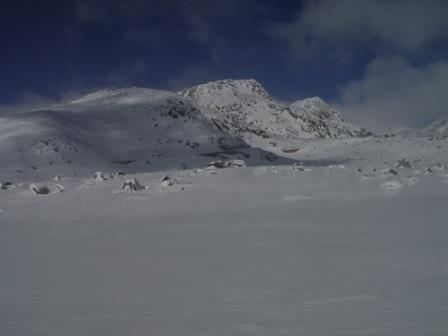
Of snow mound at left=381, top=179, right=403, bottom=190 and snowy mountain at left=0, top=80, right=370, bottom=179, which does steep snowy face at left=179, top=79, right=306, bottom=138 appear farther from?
snow mound at left=381, top=179, right=403, bottom=190

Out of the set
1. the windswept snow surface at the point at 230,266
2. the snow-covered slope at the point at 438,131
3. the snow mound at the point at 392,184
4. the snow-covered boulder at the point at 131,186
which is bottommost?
the windswept snow surface at the point at 230,266

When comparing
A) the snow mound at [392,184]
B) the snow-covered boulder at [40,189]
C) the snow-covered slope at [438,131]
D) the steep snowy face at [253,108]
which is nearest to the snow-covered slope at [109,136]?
the snow-covered boulder at [40,189]

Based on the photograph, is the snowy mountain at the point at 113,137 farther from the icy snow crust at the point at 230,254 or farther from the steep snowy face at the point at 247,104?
the steep snowy face at the point at 247,104

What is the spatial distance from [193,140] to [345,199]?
23994mm

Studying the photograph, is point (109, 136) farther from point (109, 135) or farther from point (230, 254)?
point (230, 254)

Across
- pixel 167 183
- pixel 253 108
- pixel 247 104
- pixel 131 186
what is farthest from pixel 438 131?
pixel 247 104

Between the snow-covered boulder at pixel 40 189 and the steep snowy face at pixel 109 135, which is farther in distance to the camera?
the steep snowy face at pixel 109 135

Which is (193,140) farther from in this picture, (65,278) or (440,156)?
(65,278)

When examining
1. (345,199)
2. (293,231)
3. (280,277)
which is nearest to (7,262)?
(280,277)

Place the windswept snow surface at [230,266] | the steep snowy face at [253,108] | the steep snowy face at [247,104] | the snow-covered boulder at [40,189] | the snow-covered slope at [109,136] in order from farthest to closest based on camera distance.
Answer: the steep snowy face at [253,108]
the steep snowy face at [247,104]
the snow-covered slope at [109,136]
the snow-covered boulder at [40,189]
the windswept snow surface at [230,266]

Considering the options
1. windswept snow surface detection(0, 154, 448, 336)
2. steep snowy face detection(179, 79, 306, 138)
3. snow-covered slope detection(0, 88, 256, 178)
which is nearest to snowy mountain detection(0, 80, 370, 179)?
snow-covered slope detection(0, 88, 256, 178)

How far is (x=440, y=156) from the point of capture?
81.8 feet

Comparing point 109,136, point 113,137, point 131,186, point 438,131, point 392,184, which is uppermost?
point 438,131

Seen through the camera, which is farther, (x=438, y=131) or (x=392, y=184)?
(x=438, y=131)
